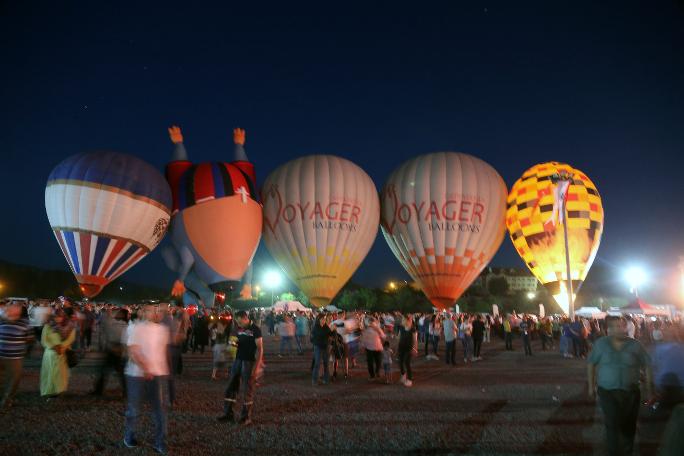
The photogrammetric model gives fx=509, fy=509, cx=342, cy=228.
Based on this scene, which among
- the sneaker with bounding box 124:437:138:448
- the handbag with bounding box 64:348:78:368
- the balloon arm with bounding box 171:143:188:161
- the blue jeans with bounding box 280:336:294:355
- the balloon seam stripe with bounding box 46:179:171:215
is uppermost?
the balloon arm with bounding box 171:143:188:161

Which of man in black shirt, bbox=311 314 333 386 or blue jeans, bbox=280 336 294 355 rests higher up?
man in black shirt, bbox=311 314 333 386

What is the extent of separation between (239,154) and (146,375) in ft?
72.2

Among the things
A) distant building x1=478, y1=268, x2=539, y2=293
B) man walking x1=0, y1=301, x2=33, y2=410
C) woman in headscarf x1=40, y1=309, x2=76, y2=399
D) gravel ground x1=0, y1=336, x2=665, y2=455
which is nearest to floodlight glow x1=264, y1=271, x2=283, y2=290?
gravel ground x1=0, y1=336, x2=665, y2=455

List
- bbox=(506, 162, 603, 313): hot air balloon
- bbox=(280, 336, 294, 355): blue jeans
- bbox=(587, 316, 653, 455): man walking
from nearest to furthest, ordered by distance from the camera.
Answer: bbox=(587, 316, 653, 455): man walking < bbox=(280, 336, 294, 355): blue jeans < bbox=(506, 162, 603, 313): hot air balloon

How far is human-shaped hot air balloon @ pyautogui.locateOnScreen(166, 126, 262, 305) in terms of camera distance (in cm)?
2286

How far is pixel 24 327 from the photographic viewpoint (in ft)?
24.6

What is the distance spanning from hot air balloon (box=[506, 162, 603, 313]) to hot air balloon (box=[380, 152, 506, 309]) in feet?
4.40

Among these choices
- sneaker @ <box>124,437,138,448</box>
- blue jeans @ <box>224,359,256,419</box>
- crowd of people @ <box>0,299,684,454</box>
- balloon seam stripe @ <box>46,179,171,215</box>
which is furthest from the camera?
balloon seam stripe @ <box>46,179,171,215</box>

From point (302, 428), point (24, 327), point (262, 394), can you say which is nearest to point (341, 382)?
point (262, 394)

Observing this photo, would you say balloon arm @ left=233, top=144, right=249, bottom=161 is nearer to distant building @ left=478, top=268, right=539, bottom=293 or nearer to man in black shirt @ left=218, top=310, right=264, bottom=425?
man in black shirt @ left=218, top=310, right=264, bottom=425

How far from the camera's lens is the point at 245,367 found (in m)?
6.95

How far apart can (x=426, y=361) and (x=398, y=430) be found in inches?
370

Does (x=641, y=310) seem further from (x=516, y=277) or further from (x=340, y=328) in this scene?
(x=516, y=277)

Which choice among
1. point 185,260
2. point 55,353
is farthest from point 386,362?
point 185,260
